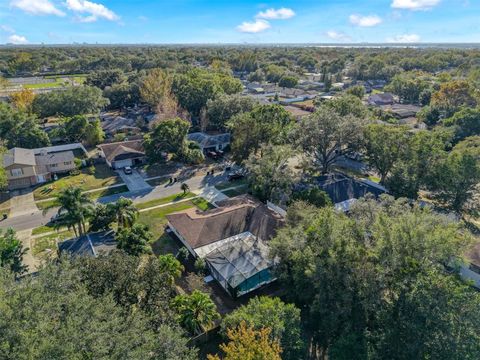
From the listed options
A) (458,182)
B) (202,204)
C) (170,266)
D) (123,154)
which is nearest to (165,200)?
(202,204)

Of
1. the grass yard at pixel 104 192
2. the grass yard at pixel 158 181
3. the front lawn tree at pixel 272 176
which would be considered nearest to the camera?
the front lawn tree at pixel 272 176

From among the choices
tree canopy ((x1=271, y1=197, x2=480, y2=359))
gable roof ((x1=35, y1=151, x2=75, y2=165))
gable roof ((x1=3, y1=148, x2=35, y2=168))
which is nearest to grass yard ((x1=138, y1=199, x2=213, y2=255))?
tree canopy ((x1=271, y1=197, x2=480, y2=359))

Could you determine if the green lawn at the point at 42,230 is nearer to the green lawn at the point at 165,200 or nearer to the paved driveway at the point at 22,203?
the paved driveway at the point at 22,203

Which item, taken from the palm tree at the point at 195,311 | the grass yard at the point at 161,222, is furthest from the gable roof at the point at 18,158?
the palm tree at the point at 195,311

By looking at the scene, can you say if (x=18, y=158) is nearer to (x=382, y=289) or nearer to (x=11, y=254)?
(x=11, y=254)

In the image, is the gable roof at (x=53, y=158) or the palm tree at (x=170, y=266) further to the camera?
the gable roof at (x=53, y=158)

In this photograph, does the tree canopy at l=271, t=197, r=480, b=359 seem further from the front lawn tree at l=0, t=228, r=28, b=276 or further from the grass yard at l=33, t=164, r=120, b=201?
the grass yard at l=33, t=164, r=120, b=201

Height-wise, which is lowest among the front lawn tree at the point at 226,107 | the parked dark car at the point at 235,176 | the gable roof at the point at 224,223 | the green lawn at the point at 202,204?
the green lawn at the point at 202,204
